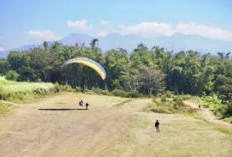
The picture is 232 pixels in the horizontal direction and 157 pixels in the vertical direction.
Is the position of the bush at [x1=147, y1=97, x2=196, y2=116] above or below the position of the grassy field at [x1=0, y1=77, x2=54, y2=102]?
below

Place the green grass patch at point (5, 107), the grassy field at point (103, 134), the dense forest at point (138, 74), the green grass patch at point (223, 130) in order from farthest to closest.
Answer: the dense forest at point (138, 74) → the green grass patch at point (5, 107) → the green grass patch at point (223, 130) → the grassy field at point (103, 134)

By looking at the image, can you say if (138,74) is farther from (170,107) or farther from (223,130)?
(223,130)

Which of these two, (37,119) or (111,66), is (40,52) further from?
(37,119)

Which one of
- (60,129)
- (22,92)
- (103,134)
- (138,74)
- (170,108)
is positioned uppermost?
(138,74)

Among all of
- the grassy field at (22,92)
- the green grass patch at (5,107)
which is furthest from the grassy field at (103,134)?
the grassy field at (22,92)

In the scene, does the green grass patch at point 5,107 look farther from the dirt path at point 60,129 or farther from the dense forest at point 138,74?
the dense forest at point 138,74

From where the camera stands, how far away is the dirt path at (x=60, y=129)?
28.2 m

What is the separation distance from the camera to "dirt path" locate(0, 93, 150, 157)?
28188 millimetres

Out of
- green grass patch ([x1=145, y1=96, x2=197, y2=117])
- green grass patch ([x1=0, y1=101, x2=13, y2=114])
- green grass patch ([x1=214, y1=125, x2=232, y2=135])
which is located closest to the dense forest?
green grass patch ([x1=145, y1=96, x2=197, y2=117])

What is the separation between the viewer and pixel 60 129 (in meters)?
34.5

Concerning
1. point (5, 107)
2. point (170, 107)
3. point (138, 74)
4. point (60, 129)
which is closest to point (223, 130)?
point (170, 107)

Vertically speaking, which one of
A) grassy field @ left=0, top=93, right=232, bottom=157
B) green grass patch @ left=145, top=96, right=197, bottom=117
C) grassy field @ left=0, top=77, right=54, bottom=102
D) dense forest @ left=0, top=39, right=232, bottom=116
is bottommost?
grassy field @ left=0, top=93, right=232, bottom=157

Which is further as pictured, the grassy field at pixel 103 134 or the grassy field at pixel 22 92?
the grassy field at pixel 22 92

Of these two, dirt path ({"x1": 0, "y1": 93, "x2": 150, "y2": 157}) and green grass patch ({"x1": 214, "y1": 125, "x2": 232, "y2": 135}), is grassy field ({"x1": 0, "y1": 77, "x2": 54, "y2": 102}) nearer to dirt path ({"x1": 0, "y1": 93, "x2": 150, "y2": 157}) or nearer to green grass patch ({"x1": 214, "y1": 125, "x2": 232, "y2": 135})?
dirt path ({"x1": 0, "y1": 93, "x2": 150, "y2": 157})
